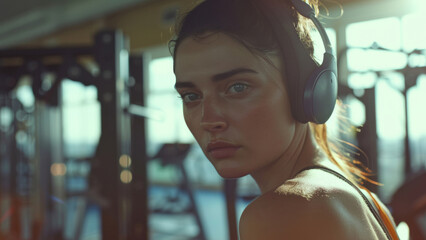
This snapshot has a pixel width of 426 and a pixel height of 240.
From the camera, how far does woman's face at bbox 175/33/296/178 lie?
1.72ft

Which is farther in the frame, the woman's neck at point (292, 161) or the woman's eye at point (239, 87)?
the woman's neck at point (292, 161)

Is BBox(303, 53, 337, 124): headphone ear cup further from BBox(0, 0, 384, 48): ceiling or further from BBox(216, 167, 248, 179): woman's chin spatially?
BBox(0, 0, 384, 48): ceiling

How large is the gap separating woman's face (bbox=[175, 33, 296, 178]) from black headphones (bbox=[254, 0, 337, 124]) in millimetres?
21

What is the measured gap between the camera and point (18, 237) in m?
3.18

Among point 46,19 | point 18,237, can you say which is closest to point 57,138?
point 18,237

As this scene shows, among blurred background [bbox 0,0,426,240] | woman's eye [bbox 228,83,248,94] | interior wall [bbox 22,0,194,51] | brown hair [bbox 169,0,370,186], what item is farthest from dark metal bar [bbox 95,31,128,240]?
interior wall [bbox 22,0,194,51]

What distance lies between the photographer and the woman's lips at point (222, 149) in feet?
1.77

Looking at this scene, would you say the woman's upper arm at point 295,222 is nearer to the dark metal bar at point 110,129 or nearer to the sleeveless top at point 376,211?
the sleeveless top at point 376,211

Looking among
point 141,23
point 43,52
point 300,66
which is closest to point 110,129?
point 43,52

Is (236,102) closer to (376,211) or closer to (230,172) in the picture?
(230,172)

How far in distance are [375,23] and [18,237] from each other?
455 cm

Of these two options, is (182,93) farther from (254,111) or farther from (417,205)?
(417,205)

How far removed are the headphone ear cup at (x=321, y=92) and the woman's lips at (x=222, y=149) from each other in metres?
0.13

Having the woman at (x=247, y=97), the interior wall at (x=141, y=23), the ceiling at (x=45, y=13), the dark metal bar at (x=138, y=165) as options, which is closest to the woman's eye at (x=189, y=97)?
the woman at (x=247, y=97)
